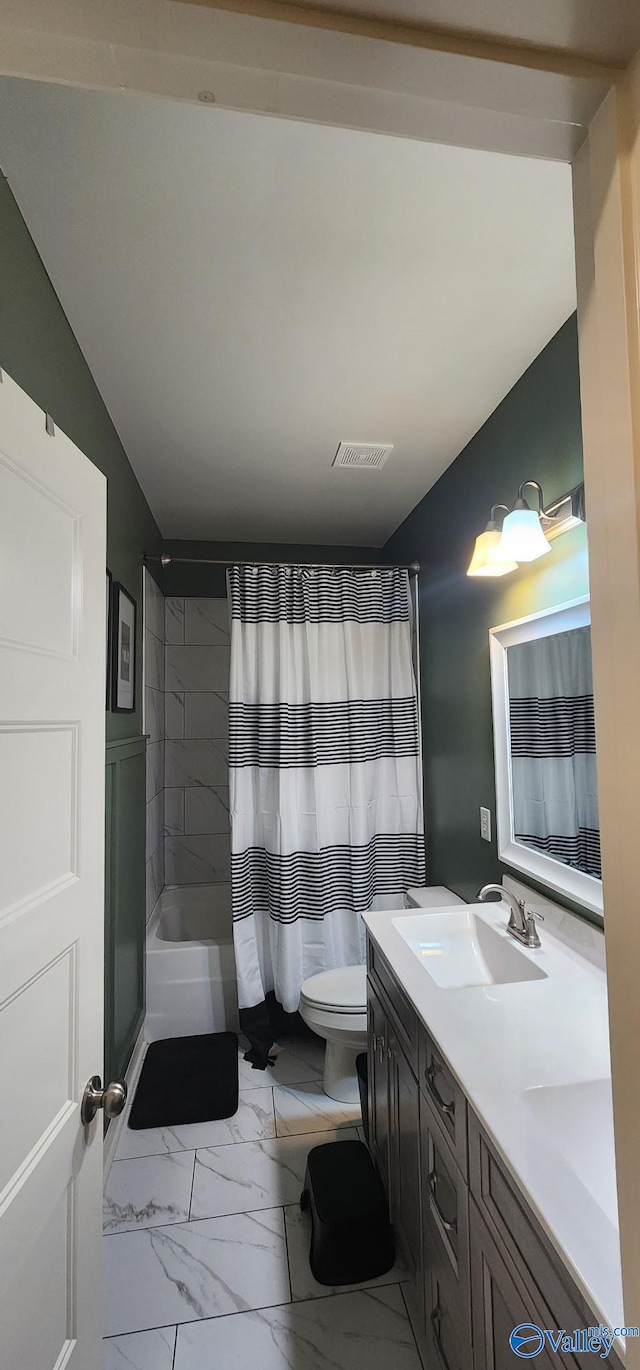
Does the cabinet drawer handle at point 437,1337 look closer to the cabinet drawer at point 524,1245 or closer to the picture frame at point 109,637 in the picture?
the cabinet drawer at point 524,1245

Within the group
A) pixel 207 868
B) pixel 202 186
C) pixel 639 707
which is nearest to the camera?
pixel 639 707

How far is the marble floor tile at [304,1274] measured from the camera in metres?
1.54

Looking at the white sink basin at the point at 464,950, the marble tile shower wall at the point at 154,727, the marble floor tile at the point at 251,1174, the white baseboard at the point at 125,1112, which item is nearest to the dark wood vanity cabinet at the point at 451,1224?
the white sink basin at the point at 464,950

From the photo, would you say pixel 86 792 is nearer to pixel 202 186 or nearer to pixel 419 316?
pixel 202 186

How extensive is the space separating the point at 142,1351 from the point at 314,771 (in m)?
1.80

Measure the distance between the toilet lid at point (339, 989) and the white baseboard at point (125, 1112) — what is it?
75cm

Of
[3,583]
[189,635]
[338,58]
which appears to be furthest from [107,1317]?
[189,635]

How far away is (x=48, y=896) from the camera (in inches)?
34.8

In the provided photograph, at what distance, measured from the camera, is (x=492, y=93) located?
17.2 inches

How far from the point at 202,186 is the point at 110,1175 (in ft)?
8.93

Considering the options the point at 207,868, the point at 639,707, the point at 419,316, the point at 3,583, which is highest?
the point at 419,316

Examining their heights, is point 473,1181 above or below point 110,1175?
above

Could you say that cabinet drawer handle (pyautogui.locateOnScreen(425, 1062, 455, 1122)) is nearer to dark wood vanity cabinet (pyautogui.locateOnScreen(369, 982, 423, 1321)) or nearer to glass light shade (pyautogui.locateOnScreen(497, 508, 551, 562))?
dark wood vanity cabinet (pyautogui.locateOnScreen(369, 982, 423, 1321))

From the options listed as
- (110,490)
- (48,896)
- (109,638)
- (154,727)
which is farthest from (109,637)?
(48,896)
